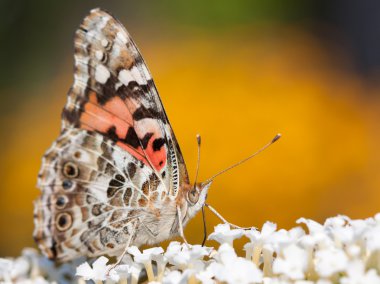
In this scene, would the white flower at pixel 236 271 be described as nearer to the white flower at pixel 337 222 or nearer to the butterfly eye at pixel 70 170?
the white flower at pixel 337 222

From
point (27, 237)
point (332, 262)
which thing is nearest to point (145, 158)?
point (332, 262)

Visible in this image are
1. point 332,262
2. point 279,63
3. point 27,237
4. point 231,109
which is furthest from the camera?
point 279,63

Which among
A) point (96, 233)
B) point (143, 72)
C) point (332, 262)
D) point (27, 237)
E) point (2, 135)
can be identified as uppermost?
point (143, 72)

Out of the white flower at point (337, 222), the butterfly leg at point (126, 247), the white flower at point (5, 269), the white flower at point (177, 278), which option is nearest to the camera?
the white flower at point (177, 278)

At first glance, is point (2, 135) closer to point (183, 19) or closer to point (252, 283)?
point (183, 19)

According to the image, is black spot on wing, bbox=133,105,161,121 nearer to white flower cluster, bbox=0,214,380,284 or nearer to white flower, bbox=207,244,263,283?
white flower cluster, bbox=0,214,380,284

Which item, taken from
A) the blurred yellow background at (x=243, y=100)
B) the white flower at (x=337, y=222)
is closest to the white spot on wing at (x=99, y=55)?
the white flower at (x=337, y=222)
